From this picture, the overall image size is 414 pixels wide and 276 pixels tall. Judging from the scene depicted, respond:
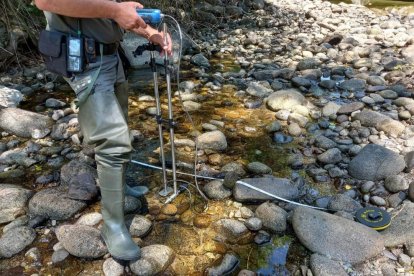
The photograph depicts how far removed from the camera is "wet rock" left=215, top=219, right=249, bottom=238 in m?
3.46

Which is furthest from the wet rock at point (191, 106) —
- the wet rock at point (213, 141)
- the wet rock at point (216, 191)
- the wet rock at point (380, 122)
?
the wet rock at point (380, 122)

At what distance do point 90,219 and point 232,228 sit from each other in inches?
48.7

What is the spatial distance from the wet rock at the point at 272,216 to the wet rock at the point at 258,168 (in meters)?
0.68

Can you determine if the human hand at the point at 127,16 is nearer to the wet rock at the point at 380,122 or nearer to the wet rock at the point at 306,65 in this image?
the wet rock at the point at 380,122

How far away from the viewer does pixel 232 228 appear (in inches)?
138

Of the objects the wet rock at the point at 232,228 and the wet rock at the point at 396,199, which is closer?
the wet rock at the point at 232,228

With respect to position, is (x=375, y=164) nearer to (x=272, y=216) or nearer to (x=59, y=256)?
(x=272, y=216)

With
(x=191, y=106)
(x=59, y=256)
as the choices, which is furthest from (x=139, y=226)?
(x=191, y=106)

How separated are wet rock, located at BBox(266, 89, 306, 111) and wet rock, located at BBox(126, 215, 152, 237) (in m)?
3.04

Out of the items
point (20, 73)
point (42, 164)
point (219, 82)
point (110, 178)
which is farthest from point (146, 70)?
point (110, 178)

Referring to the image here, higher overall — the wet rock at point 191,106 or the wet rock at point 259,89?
the wet rock at point 259,89

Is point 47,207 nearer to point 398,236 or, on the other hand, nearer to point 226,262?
point 226,262

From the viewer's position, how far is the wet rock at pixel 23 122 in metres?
5.14

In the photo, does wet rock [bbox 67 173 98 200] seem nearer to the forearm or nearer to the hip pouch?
the hip pouch
